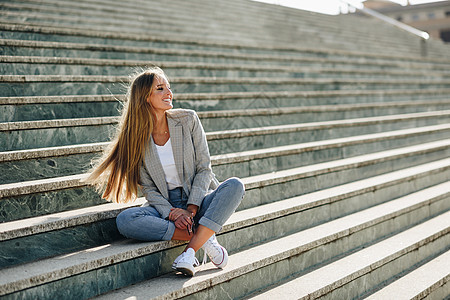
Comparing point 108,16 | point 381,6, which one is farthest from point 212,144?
point 381,6

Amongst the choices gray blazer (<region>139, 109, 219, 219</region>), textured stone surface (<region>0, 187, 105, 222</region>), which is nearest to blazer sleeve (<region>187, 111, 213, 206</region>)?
gray blazer (<region>139, 109, 219, 219</region>)

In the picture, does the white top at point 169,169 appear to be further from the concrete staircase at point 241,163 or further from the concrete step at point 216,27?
the concrete step at point 216,27

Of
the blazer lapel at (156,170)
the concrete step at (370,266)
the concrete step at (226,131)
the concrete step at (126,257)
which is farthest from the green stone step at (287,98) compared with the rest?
the concrete step at (370,266)

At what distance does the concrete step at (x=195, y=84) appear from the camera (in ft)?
12.8

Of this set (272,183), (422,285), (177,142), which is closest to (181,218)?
(177,142)

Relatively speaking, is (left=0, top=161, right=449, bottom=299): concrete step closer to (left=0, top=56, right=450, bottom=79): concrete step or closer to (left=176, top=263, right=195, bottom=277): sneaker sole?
(left=176, top=263, right=195, bottom=277): sneaker sole

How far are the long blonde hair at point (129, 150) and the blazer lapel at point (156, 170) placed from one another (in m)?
0.04

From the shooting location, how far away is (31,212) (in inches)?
111

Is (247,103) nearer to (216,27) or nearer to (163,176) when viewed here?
(163,176)

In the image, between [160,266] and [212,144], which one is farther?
[212,144]

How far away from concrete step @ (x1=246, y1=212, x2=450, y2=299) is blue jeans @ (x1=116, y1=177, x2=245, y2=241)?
0.55 m

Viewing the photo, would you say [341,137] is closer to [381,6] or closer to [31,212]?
[31,212]

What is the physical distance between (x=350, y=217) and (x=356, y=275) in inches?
33.0

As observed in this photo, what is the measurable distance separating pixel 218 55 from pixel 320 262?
11.7ft
